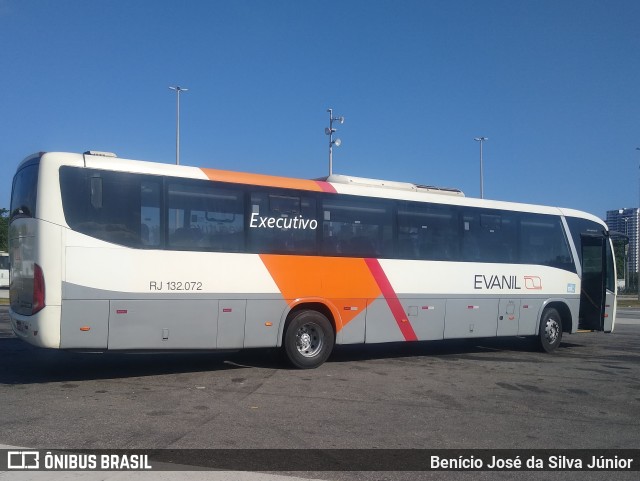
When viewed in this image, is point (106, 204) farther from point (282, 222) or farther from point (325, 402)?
point (325, 402)

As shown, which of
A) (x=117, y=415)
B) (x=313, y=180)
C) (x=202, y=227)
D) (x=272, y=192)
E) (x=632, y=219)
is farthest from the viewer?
(x=632, y=219)

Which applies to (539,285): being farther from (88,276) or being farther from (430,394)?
(88,276)

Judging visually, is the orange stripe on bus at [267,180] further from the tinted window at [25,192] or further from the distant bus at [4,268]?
the distant bus at [4,268]

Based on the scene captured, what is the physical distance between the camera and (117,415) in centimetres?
805

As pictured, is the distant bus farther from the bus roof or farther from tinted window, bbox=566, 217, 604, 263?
tinted window, bbox=566, 217, 604, 263

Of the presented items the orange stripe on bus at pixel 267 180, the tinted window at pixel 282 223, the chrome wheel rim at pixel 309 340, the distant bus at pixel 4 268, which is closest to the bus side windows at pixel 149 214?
the orange stripe on bus at pixel 267 180

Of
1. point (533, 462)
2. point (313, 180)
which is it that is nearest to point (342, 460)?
point (533, 462)

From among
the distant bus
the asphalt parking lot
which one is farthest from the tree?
the asphalt parking lot

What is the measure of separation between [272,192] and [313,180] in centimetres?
124

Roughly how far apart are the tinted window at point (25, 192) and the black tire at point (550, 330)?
38.3ft

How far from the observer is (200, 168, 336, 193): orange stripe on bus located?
36.2 feet

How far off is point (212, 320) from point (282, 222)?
226 cm

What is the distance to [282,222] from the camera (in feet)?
38.1

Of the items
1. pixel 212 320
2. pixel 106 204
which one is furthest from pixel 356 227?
pixel 106 204
